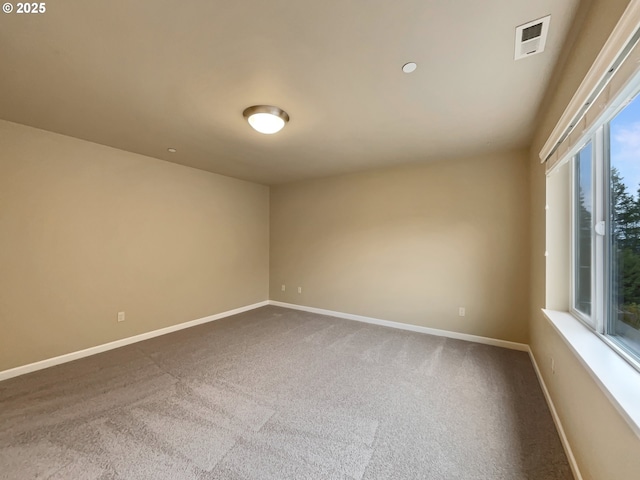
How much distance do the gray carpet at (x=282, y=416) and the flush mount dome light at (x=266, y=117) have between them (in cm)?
237

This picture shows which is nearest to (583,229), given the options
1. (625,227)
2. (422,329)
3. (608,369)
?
(625,227)

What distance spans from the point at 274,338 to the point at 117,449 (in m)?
1.98

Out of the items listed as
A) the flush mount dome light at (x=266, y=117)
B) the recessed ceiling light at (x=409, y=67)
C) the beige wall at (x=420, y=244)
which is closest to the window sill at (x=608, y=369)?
the beige wall at (x=420, y=244)

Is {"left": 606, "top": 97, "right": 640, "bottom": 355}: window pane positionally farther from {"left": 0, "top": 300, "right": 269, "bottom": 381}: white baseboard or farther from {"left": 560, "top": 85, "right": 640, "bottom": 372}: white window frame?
{"left": 0, "top": 300, "right": 269, "bottom": 381}: white baseboard

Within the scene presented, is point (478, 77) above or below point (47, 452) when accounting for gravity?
above

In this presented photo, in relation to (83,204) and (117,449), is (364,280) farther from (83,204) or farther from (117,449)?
(83,204)

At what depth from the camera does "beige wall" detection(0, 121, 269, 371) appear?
8.38 feet

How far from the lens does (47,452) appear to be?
159 cm

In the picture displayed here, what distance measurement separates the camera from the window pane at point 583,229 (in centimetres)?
177

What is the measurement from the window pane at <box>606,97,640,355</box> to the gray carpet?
0.92 metres

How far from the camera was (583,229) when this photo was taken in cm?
189

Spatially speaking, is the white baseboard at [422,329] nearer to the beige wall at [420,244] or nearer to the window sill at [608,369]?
the beige wall at [420,244]

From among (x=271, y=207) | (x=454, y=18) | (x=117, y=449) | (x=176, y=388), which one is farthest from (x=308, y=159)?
(x=117, y=449)

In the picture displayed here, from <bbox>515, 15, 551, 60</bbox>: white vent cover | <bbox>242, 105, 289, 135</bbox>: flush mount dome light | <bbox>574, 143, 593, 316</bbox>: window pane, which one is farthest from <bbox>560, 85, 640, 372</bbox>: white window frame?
<bbox>242, 105, 289, 135</bbox>: flush mount dome light
